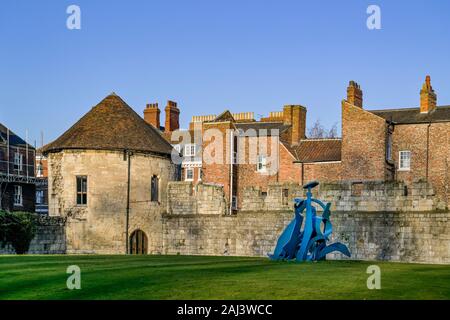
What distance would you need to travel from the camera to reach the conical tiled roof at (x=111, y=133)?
40.7 m

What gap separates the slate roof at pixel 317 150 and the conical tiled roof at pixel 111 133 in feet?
55.7

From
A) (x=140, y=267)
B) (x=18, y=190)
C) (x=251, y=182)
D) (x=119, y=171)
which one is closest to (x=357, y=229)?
(x=119, y=171)

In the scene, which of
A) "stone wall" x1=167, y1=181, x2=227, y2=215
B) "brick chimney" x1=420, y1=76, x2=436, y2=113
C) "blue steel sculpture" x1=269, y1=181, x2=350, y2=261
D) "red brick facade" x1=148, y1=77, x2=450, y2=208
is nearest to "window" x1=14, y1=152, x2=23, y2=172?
"red brick facade" x1=148, y1=77, x2=450, y2=208

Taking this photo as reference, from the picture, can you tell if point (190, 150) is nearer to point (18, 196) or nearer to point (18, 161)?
point (18, 161)

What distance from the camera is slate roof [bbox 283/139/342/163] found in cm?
5703

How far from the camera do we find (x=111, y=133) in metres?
41.4

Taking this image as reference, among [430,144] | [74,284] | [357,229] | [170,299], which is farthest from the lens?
[430,144]

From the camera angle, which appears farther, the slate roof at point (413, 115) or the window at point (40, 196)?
the window at point (40, 196)

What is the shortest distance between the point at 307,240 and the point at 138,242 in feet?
57.4

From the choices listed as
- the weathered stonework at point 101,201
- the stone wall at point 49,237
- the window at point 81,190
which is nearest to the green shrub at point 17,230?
the stone wall at point 49,237

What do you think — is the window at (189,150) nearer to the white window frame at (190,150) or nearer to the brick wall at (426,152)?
the white window frame at (190,150)

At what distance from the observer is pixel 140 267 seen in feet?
71.5
